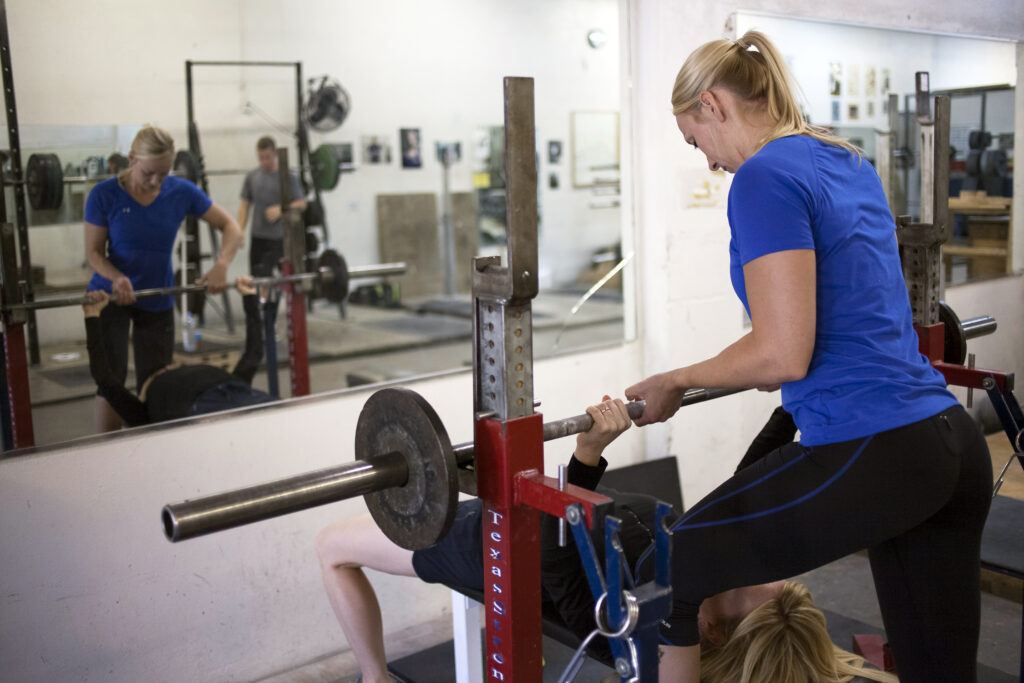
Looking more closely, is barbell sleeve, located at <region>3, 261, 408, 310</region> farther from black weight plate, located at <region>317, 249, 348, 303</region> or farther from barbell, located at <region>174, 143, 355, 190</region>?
barbell, located at <region>174, 143, 355, 190</region>

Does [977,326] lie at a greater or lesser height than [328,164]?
lesser

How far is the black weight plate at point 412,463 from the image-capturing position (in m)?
1.34

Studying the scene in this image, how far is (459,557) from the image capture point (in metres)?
1.84

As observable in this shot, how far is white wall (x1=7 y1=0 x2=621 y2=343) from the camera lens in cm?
277

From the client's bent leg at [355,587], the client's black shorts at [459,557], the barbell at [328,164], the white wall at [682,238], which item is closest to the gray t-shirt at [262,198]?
the barbell at [328,164]

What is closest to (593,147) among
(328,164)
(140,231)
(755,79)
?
(328,164)

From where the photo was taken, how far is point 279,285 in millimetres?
3586

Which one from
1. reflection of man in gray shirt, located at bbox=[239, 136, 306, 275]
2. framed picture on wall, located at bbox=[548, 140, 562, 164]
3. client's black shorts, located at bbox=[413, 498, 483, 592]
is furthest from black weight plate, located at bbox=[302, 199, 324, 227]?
client's black shorts, located at bbox=[413, 498, 483, 592]

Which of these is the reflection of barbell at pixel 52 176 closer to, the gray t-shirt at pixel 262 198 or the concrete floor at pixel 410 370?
the gray t-shirt at pixel 262 198

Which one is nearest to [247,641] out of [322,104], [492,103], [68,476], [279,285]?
[68,476]

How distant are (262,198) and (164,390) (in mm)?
1180

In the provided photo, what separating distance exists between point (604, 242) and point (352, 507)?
5.35 ft

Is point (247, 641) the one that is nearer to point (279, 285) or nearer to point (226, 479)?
point (226, 479)

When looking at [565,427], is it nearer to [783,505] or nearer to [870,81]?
[783,505]
